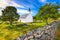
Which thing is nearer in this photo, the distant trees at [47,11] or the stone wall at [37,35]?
the stone wall at [37,35]

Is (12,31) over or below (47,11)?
below

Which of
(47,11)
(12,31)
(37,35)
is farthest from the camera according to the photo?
(47,11)

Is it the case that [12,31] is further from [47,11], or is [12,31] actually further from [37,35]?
[47,11]

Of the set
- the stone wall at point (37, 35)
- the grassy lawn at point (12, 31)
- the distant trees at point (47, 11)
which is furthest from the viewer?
the distant trees at point (47, 11)

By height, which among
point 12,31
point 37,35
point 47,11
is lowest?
point 12,31

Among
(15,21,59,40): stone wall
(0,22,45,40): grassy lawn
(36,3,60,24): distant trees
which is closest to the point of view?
(15,21,59,40): stone wall

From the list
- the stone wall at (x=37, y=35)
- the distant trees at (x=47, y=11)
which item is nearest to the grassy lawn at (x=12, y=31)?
the stone wall at (x=37, y=35)

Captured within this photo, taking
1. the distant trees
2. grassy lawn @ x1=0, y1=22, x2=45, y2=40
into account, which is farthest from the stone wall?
the distant trees

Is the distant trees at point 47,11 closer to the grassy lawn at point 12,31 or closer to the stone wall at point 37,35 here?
the grassy lawn at point 12,31

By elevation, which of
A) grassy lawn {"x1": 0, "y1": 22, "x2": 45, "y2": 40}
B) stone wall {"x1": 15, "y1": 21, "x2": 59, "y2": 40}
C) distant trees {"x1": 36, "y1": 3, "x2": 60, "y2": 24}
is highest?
distant trees {"x1": 36, "y1": 3, "x2": 60, "y2": 24}

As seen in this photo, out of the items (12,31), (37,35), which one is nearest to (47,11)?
(12,31)

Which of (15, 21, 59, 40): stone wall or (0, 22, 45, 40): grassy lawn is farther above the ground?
(15, 21, 59, 40): stone wall

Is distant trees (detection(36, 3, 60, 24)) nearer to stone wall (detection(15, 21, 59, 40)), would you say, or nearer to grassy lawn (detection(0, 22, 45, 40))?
grassy lawn (detection(0, 22, 45, 40))

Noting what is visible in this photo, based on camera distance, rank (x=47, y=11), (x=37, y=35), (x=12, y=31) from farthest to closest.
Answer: (x=47, y=11)
(x=12, y=31)
(x=37, y=35)
